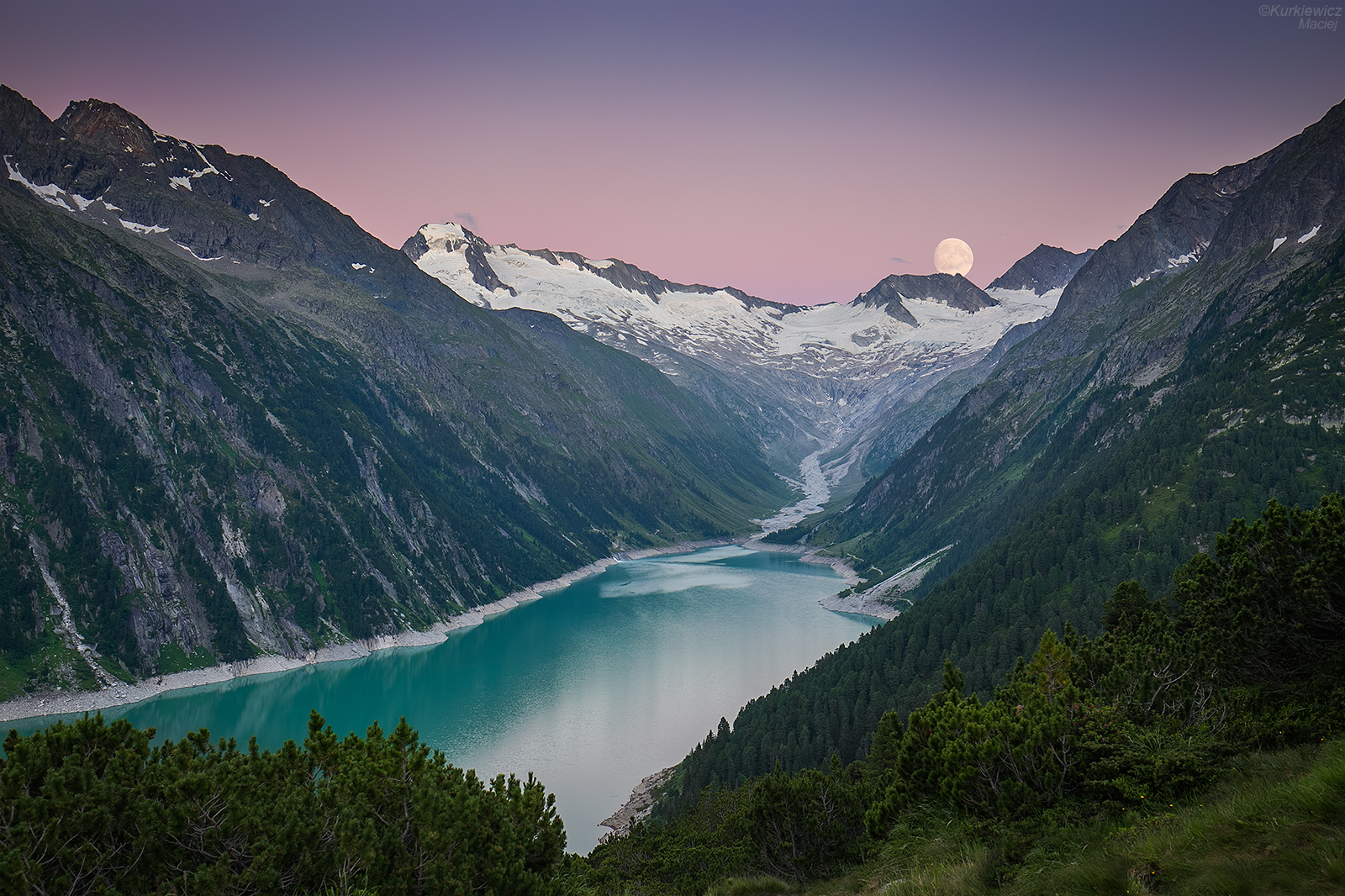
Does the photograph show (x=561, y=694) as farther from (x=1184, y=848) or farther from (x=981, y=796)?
(x=1184, y=848)

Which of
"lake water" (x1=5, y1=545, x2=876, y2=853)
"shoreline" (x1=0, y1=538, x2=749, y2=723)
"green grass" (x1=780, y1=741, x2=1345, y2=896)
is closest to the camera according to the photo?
"green grass" (x1=780, y1=741, x2=1345, y2=896)

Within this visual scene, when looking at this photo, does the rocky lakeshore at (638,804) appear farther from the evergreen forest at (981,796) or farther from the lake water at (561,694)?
the evergreen forest at (981,796)

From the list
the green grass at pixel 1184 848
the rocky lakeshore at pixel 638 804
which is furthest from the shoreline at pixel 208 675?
the green grass at pixel 1184 848

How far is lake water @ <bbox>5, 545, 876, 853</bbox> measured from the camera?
94.2 meters

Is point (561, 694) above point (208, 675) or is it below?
below

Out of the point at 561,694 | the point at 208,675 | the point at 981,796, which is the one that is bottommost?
the point at 561,694

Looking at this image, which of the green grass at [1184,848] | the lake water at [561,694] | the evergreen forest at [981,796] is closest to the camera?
the green grass at [1184,848]

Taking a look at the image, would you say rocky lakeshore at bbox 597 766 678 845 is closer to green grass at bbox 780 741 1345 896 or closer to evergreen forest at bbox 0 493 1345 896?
evergreen forest at bbox 0 493 1345 896

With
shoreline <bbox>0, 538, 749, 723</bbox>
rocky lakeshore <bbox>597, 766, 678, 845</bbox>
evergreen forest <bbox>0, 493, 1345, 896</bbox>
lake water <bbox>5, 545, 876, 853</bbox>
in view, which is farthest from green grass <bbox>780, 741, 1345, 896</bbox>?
shoreline <bbox>0, 538, 749, 723</bbox>

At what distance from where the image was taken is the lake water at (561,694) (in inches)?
3711

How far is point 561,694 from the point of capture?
122 metres

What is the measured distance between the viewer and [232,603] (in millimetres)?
145250

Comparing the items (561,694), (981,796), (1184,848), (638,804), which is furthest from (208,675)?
(1184,848)

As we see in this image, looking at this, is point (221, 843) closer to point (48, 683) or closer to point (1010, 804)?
point (1010, 804)
